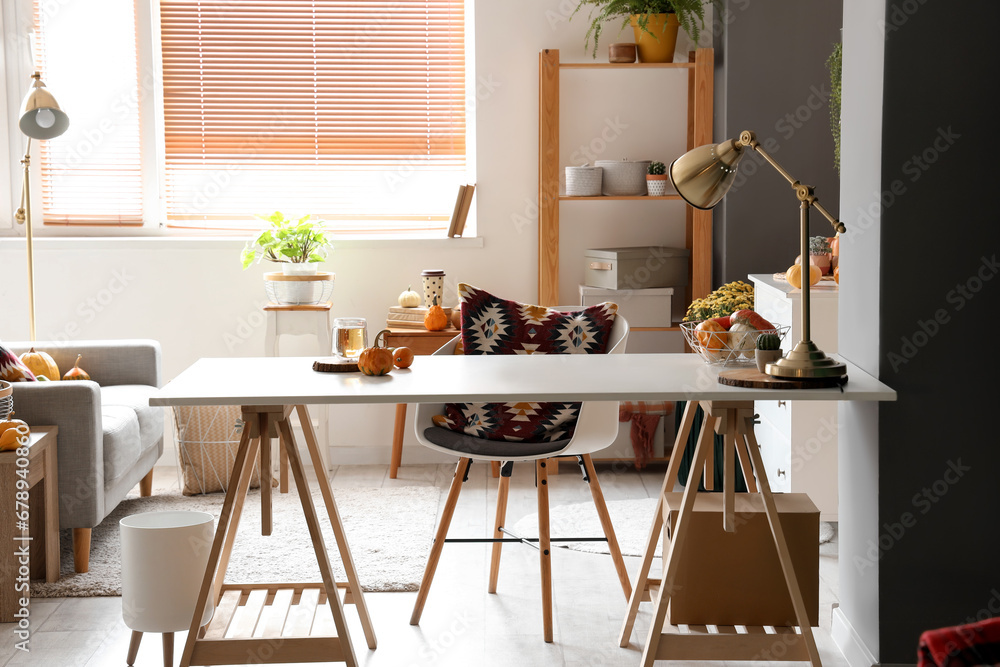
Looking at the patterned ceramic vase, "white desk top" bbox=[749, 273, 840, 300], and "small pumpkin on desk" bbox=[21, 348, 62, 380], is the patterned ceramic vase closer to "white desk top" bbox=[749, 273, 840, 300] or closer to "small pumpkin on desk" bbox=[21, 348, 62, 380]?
"white desk top" bbox=[749, 273, 840, 300]

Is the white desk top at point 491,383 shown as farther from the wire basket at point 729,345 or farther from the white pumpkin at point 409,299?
the white pumpkin at point 409,299

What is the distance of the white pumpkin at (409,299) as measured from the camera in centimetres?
445

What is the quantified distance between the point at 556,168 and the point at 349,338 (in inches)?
78.0

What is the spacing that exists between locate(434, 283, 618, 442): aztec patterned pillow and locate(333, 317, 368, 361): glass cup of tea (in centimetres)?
52

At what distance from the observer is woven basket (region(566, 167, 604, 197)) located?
4.28 metres

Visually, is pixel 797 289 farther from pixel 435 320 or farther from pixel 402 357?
pixel 435 320

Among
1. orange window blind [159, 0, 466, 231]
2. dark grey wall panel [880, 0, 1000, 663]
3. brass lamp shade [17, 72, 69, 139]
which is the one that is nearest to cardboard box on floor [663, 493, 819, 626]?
dark grey wall panel [880, 0, 1000, 663]

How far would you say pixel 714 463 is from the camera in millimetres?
3809

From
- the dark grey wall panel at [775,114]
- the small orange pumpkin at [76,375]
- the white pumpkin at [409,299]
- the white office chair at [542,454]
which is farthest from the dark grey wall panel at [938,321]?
the small orange pumpkin at [76,375]

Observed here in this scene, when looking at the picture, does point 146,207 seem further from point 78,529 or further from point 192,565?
point 192,565

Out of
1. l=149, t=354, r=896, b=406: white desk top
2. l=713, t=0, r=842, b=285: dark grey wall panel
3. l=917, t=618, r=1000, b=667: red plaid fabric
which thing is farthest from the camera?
l=713, t=0, r=842, b=285: dark grey wall panel

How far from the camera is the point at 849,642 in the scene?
8.23 feet

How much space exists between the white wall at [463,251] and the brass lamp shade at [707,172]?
2299 mm

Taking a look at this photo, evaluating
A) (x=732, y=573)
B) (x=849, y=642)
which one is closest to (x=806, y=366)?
(x=732, y=573)
